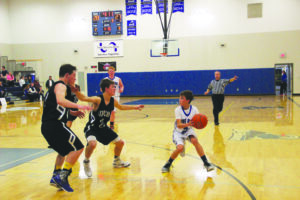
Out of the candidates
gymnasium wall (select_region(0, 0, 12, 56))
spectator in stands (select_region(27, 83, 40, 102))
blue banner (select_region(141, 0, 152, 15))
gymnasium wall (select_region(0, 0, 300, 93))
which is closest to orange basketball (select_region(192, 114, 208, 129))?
spectator in stands (select_region(27, 83, 40, 102))

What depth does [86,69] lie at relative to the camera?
26.4 m

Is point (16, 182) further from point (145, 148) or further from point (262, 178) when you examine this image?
point (262, 178)

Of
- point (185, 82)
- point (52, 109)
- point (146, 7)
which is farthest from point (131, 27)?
point (52, 109)

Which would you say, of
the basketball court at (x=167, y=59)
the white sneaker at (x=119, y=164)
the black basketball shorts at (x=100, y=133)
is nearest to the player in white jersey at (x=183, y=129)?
the white sneaker at (x=119, y=164)

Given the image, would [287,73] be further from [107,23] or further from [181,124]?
[181,124]

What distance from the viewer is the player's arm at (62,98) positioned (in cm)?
390

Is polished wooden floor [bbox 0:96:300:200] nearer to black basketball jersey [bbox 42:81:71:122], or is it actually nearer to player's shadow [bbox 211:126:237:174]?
player's shadow [bbox 211:126:237:174]

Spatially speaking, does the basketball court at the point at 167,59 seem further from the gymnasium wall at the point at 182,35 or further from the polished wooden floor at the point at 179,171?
the polished wooden floor at the point at 179,171

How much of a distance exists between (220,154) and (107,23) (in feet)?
70.1

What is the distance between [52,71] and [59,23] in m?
4.09

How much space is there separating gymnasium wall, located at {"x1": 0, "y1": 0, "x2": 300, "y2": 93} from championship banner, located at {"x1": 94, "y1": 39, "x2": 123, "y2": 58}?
452 mm

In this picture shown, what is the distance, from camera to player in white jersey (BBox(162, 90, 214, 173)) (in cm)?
509

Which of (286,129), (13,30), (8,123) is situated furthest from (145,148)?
(13,30)

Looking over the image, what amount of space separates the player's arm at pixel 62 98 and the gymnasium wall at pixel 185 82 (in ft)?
69.0
